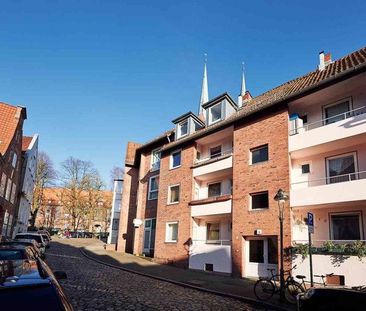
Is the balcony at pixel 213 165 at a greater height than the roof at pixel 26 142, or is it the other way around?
the roof at pixel 26 142

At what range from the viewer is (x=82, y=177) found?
56375 millimetres

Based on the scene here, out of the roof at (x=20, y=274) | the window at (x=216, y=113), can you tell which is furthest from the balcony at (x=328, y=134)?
the roof at (x=20, y=274)

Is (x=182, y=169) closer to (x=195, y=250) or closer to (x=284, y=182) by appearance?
(x=195, y=250)

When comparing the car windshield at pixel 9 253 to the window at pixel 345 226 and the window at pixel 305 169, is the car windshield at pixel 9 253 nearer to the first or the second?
the window at pixel 345 226

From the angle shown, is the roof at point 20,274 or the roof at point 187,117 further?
the roof at point 187,117

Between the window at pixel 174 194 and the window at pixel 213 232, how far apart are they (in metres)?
3.23

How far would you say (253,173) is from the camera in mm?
18094

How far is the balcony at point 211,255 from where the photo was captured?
18406mm

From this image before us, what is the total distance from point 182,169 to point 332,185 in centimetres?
1125

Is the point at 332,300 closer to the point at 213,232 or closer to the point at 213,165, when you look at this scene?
the point at 213,165

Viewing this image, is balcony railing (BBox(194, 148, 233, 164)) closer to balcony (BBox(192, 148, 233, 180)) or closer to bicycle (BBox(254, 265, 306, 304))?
balcony (BBox(192, 148, 233, 180))

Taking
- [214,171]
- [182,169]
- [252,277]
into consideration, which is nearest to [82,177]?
[182,169]

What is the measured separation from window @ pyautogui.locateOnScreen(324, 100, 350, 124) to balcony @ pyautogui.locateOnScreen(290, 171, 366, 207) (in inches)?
115

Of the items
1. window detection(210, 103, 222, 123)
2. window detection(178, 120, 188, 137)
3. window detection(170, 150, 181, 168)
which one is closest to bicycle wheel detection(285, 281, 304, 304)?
window detection(210, 103, 222, 123)
